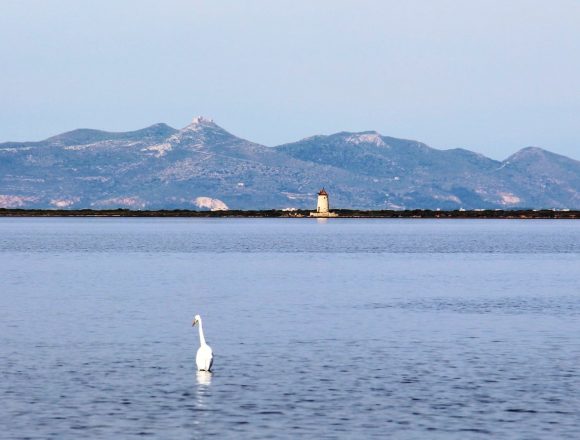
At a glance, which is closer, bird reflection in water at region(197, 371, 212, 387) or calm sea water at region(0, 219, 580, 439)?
calm sea water at region(0, 219, 580, 439)

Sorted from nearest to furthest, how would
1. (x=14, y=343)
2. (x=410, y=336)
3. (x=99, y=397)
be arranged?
1. (x=99, y=397)
2. (x=14, y=343)
3. (x=410, y=336)

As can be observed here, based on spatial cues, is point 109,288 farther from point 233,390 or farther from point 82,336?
point 233,390

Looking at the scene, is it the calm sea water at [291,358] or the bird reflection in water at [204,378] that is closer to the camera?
the calm sea water at [291,358]

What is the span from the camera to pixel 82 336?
4784cm

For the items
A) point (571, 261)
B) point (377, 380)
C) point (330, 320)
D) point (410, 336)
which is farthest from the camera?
point (571, 261)

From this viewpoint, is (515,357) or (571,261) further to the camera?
(571,261)

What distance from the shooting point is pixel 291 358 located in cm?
4169

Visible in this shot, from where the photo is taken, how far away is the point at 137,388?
3506cm

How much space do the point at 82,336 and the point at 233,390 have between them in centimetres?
1429

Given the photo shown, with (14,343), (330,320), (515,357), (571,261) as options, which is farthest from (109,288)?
(571,261)

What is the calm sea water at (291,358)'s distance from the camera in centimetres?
3036

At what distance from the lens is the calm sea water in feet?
99.6

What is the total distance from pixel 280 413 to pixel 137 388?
559cm

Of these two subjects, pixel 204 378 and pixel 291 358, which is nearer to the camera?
pixel 204 378
